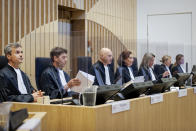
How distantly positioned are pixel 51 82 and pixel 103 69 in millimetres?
573

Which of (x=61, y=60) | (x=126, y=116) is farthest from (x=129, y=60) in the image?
(x=126, y=116)

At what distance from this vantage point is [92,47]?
3172mm

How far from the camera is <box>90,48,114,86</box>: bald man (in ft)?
11.9

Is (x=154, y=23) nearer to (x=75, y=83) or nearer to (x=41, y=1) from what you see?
(x=41, y=1)

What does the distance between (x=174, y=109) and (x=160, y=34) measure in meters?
6.02

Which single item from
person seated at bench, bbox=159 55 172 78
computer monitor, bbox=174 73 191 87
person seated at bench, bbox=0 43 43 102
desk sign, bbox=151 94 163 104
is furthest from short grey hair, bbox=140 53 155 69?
person seated at bench, bbox=0 43 43 102

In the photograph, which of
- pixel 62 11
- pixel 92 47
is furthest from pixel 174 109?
pixel 62 11

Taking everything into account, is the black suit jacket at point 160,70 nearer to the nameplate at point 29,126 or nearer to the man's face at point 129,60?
the man's face at point 129,60

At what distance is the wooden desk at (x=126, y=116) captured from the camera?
93.0 inches

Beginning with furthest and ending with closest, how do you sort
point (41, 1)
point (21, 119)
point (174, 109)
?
point (41, 1), point (174, 109), point (21, 119)

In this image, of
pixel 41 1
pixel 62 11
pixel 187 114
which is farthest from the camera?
pixel 62 11

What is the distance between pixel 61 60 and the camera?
11.0ft

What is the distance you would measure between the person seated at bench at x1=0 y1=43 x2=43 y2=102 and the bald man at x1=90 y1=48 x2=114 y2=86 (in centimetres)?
65

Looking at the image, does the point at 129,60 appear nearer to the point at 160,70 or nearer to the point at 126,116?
the point at 160,70
